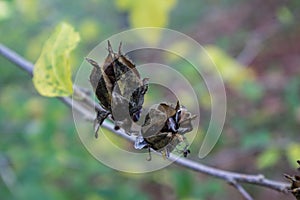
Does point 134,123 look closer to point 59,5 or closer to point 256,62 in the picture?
point 59,5

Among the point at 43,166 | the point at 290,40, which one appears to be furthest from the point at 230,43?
the point at 43,166

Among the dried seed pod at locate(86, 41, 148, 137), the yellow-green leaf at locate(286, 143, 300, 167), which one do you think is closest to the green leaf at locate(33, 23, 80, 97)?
the dried seed pod at locate(86, 41, 148, 137)

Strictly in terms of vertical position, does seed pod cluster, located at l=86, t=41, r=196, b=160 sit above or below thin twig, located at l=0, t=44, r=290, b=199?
below

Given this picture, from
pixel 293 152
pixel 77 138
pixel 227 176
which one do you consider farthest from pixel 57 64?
pixel 77 138

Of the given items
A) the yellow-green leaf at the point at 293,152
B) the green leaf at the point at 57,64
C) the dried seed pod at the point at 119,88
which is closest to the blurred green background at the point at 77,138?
the yellow-green leaf at the point at 293,152

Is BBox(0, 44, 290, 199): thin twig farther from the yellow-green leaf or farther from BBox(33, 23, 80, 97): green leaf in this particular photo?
the yellow-green leaf

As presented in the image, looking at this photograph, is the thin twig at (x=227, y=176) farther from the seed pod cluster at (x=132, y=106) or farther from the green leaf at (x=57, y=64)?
the seed pod cluster at (x=132, y=106)
